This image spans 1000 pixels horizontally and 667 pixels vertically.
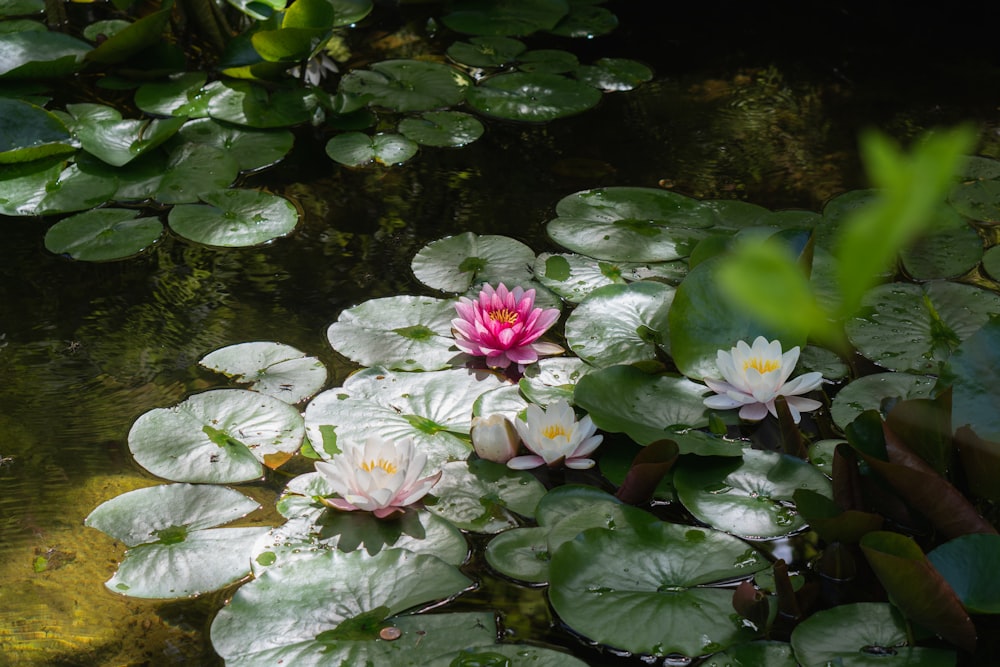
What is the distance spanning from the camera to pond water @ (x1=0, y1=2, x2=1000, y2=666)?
1.27m

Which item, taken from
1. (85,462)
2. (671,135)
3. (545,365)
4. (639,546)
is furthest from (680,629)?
(671,135)

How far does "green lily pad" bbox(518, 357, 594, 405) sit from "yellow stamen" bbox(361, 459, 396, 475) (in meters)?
0.31

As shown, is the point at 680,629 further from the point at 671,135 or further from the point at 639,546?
the point at 671,135

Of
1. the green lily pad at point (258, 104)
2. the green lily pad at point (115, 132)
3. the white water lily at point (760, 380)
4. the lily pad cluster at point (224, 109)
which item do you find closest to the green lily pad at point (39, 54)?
the lily pad cluster at point (224, 109)

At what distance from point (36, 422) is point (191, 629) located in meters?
0.58

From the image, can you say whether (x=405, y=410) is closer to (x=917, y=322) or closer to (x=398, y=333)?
(x=398, y=333)

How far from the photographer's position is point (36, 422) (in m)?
1.54

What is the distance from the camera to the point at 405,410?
1513 mm

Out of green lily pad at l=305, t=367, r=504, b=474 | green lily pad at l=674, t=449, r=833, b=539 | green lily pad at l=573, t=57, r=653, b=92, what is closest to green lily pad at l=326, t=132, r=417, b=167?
green lily pad at l=573, t=57, r=653, b=92

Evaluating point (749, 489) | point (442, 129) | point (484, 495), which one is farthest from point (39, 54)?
point (749, 489)

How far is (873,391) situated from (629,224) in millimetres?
679

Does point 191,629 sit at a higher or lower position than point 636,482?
lower

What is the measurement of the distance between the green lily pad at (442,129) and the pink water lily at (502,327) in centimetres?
85

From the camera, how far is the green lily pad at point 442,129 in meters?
2.38
